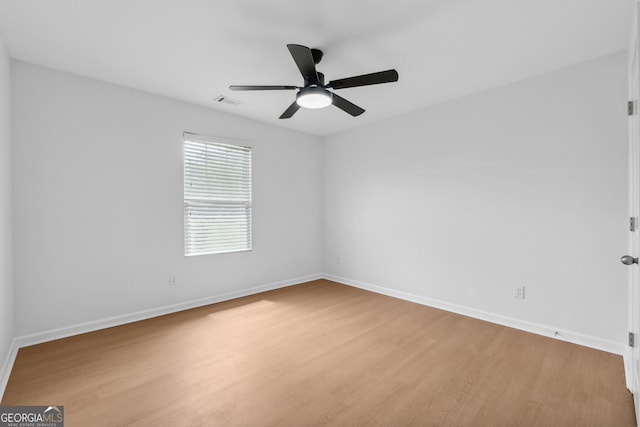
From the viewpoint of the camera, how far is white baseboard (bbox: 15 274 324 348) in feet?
8.85

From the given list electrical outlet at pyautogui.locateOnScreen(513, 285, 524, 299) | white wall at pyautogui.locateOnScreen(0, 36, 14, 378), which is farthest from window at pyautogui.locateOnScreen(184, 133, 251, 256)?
electrical outlet at pyautogui.locateOnScreen(513, 285, 524, 299)

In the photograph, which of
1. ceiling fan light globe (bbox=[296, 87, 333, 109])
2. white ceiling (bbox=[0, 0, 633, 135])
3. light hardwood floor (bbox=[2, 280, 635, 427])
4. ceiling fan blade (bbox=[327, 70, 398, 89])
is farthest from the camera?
ceiling fan light globe (bbox=[296, 87, 333, 109])

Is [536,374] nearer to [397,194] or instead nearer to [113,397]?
[397,194]

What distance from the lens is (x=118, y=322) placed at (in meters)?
3.13

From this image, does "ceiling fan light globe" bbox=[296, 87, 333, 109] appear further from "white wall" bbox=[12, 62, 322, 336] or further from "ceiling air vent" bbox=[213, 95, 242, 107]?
"white wall" bbox=[12, 62, 322, 336]

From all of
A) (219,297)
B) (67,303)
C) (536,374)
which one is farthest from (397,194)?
(67,303)

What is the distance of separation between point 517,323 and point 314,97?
3041mm

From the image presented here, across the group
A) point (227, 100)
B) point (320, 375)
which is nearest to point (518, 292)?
point (320, 375)

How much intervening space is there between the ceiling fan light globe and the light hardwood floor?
7.13 feet

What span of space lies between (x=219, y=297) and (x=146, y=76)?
2.72 metres

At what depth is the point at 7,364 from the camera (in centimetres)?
227

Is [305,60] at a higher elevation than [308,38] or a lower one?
lower

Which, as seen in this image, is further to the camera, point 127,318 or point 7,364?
point 127,318

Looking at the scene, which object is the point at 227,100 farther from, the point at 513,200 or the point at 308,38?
the point at 513,200
